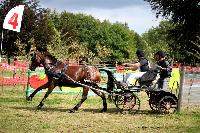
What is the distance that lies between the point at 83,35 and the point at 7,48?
152 ft

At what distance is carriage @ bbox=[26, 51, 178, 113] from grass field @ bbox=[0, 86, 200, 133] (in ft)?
1.36

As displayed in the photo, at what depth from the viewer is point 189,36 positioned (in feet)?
133

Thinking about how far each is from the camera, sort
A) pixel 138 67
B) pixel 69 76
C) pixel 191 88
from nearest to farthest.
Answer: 1. pixel 138 67
2. pixel 69 76
3. pixel 191 88

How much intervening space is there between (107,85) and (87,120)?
113 inches

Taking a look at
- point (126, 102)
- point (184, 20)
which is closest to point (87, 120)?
point (126, 102)

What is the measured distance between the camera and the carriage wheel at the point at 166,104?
15.4 metres

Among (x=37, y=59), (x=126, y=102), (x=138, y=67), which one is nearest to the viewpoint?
(x=126, y=102)

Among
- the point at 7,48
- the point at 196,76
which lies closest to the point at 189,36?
the point at 7,48

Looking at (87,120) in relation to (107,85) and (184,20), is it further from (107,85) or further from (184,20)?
(184,20)

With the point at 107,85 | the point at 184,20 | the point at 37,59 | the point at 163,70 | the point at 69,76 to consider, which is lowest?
the point at 107,85

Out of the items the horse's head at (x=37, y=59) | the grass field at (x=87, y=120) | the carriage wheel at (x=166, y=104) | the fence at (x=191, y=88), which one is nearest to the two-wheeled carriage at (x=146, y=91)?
the carriage wheel at (x=166, y=104)

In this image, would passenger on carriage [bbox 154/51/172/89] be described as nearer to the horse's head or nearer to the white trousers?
the white trousers

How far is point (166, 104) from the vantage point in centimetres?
1550

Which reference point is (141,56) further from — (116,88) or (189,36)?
(189,36)
